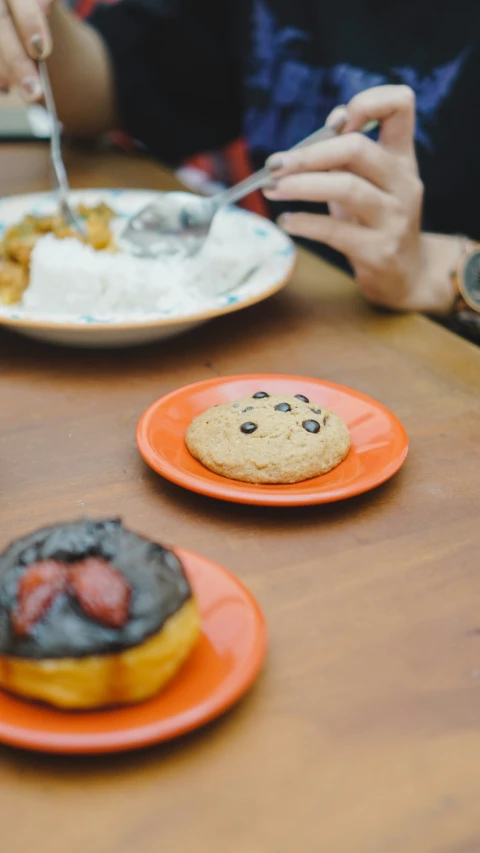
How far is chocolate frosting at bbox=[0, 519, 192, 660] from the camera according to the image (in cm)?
48

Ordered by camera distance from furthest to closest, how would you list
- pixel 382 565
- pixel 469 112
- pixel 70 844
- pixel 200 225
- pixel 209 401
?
pixel 469 112 < pixel 200 225 < pixel 209 401 < pixel 382 565 < pixel 70 844

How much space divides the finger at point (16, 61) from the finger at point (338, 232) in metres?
0.60

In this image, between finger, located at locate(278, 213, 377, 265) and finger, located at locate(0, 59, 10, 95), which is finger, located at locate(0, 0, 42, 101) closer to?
finger, located at locate(0, 59, 10, 95)

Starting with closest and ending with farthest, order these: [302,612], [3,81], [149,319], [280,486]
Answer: [302,612] < [280,486] < [149,319] < [3,81]

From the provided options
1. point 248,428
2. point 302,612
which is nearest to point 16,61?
point 248,428

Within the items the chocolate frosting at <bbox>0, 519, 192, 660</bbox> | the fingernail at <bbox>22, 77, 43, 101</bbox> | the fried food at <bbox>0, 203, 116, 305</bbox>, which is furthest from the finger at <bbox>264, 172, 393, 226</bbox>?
the chocolate frosting at <bbox>0, 519, 192, 660</bbox>

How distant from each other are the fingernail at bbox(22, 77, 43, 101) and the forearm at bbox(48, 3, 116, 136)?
0.56 metres

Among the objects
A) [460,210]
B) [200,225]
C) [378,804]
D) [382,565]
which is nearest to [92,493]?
[382,565]

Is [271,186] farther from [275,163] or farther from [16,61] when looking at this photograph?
[16,61]

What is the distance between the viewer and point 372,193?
45.5 inches

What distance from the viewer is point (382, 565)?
686 millimetres

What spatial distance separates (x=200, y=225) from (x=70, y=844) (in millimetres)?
1024

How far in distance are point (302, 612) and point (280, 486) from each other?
0.17 m

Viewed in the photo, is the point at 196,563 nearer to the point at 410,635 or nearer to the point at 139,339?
the point at 410,635
